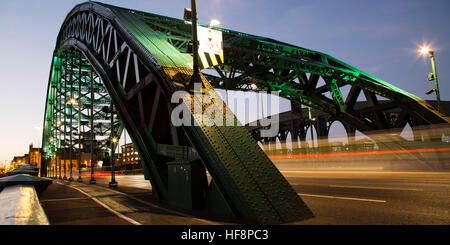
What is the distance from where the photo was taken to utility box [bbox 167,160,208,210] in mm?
6906

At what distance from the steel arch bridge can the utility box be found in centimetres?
3

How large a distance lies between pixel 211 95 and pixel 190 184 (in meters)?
2.50

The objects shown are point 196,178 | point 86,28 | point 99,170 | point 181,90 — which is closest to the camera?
point 196,178

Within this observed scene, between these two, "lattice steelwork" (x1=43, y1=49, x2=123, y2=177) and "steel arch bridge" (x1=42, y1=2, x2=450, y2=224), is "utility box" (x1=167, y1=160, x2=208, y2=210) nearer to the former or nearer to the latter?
"steel arch bridge" (x1=42, y1=2, x2=450, y2=224)

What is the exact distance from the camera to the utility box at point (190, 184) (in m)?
6.91

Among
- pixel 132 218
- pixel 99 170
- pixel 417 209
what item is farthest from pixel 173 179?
pixel 99 170

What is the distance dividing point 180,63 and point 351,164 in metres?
18.2

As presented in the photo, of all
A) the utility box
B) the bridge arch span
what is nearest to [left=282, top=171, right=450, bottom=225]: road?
the bridge arch span

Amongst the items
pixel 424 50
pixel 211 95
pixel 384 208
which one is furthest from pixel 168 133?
pixel 424 50

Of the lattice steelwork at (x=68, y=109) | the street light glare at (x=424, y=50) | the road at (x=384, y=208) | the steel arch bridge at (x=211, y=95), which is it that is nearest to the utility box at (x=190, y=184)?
the steel arch bridge at (x=211, y=95)
